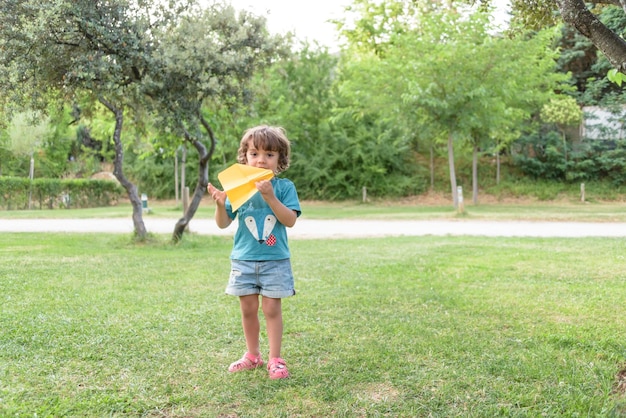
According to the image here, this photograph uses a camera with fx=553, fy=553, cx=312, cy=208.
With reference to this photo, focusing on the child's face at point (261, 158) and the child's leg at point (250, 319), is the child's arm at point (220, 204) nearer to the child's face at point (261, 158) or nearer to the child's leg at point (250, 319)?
the child's face at point (261, 158)

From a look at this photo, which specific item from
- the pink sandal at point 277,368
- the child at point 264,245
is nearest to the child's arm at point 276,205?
the child at point 264,245

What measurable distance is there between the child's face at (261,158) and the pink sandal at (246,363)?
1168 millimetres

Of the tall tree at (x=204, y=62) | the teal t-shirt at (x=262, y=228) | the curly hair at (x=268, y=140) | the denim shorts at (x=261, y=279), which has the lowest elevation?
the denim shorts at (x=261, y=279)

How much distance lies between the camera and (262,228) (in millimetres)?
3309

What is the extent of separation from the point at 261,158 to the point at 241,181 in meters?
0.24

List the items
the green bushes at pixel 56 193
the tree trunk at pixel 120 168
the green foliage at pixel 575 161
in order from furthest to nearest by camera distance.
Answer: the green foliage at pixel 575 161 → the green bushes at pixel 56 193 → the tree trunk at pixel 120 168

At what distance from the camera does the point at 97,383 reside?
10.0 ft

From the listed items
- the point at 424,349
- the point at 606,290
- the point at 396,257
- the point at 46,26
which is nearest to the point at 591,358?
the point at 424,349

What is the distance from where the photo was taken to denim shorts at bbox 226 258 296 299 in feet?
10.8

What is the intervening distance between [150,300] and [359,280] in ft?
8.00

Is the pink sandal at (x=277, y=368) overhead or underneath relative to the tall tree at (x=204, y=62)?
underneath

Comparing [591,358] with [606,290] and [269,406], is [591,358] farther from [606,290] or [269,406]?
[606,290]

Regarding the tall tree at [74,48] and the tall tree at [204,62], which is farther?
the tall tree at [204,62]

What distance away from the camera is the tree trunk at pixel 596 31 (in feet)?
9.44
